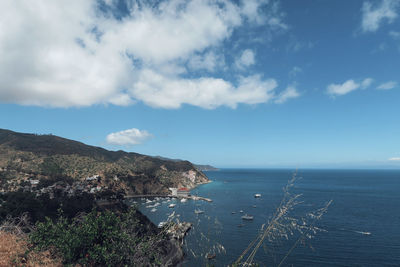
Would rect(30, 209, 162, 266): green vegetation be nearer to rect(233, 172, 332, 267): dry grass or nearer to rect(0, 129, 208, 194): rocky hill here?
rect(233, 172, 332, 267): dry grass

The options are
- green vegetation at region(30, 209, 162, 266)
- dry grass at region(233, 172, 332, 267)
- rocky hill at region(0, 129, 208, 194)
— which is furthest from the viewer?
rocky hill at region(0, 129, 208, 194)

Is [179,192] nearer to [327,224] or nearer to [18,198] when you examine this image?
[327,224]

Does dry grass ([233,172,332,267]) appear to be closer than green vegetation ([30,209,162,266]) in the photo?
Yes

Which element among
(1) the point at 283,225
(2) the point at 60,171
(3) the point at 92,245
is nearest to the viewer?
(1) the point at 283,225

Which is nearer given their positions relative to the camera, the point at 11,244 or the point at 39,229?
the point at 11,244

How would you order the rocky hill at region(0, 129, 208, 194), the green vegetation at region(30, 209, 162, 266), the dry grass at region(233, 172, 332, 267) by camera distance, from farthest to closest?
the rocky hill at region(0, 129, 208, 194)
the green vegetation at region(30, 209, 162, 266)
the dry grass at region(233, 172, 332, 267)

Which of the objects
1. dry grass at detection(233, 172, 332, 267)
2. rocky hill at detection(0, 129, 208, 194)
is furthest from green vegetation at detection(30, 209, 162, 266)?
rocky hill at detection(0, 129, 208, 194)

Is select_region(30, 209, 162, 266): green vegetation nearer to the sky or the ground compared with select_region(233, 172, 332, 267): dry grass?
nearer to the ground

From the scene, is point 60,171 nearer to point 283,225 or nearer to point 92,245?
point 92,245

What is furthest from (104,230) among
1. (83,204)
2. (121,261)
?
(83,204)

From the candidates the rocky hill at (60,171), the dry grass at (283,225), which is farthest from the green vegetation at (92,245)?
the rocky hill at (60,171)

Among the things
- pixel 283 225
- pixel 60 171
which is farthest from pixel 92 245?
pixel 60 171
